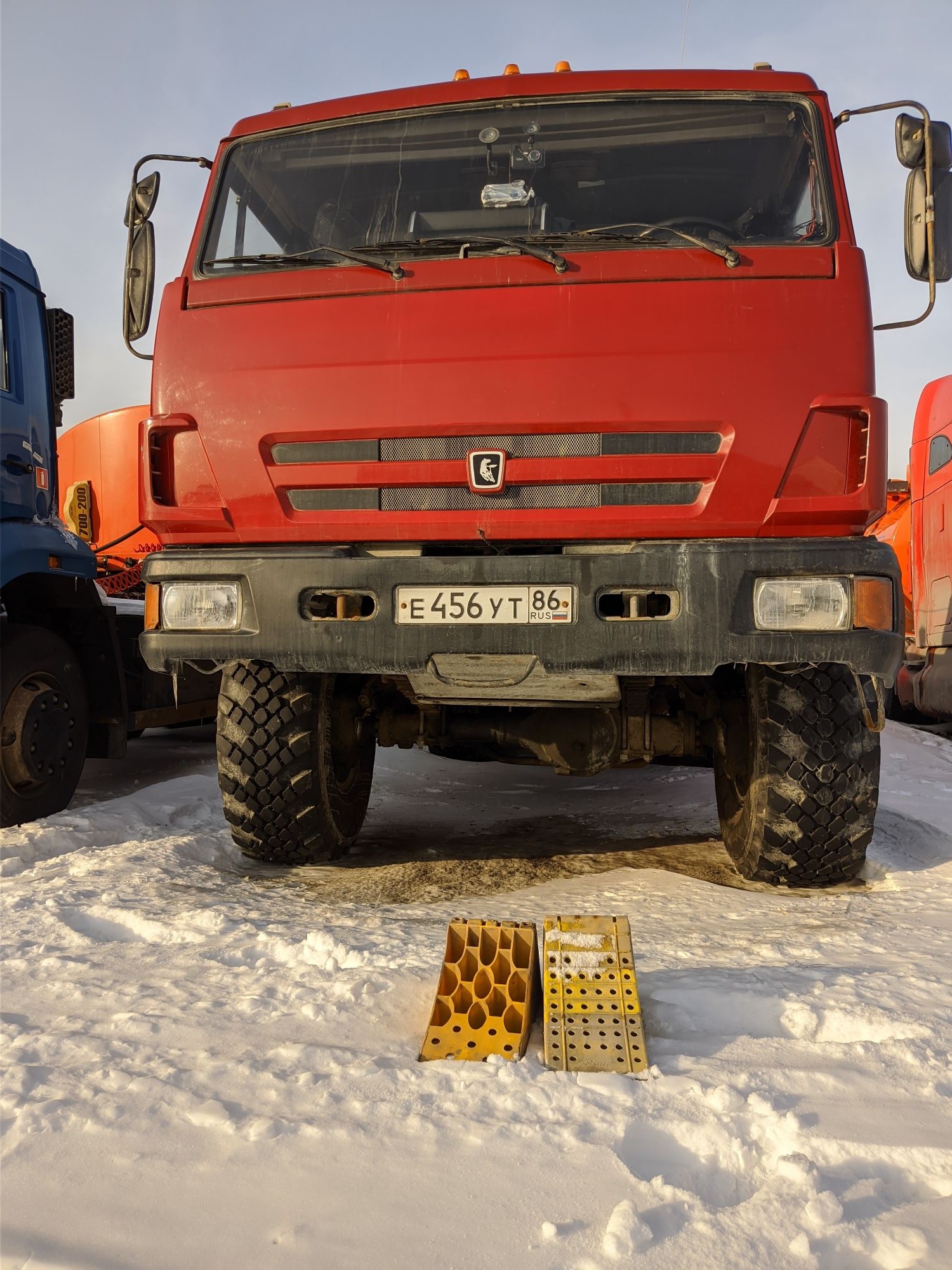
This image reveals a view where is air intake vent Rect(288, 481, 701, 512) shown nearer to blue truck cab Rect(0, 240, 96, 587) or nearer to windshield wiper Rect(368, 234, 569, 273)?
windshield wiper Rect(368, 234, 569, 273)

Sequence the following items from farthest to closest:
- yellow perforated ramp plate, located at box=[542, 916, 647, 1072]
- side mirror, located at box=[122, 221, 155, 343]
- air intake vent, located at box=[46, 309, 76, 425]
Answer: air intake vent, located at box=[46, 309, 76, 425] → side mirror, located at box=[122, 221, 155, 343] → yellow perforated ramp plate, located at box=[542, 916, 647, 1072]

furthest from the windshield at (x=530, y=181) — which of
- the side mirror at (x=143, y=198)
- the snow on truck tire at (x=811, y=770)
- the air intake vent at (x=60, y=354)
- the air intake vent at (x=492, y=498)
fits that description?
the air intake vent at (x=60, y=354)

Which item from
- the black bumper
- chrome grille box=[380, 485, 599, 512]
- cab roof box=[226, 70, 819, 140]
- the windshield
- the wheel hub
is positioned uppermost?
cab roof box=[226, 70, 819, 140]

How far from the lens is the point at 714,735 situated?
3.54 meters

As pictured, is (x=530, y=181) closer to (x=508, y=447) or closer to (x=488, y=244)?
(x=488, y=244)

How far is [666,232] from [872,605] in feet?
4.48

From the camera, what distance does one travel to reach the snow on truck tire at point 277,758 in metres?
3.38

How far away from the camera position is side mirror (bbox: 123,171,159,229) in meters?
3.55

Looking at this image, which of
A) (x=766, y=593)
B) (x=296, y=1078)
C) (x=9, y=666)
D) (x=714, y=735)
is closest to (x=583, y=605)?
(x=766, y=593)

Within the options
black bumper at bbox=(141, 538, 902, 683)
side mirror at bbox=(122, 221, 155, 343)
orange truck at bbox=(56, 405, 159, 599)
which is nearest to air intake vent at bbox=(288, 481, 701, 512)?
black bumper at bbox=(141, 538, 902, 683)

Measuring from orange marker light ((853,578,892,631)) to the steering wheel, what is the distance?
1.23 meters

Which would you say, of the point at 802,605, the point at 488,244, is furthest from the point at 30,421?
the point at 802,605

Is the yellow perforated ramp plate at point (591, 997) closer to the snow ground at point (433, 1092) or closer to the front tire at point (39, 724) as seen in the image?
the snow ground at point (433, 1092)

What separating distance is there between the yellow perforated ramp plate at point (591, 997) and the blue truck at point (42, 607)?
100 inches
